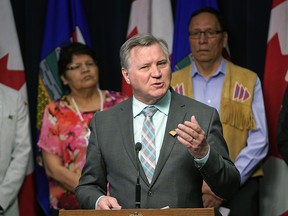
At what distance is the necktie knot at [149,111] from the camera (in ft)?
11.2

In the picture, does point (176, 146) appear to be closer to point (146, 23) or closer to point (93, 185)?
point (93, 185)

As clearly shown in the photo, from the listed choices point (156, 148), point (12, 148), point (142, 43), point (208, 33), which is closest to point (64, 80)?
point (12, 148)

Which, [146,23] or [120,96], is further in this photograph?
[146,23]

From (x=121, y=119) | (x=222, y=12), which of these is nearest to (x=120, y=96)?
Result: (x=222, y=12)

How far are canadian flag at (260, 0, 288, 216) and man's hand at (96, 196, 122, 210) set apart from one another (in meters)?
2.28

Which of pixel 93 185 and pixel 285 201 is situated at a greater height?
pixel 93 185

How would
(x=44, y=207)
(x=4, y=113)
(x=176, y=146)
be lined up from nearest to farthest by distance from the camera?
1. (x=176, y=146)
2. (x=4, y=113)
3. (x=44, y=207)

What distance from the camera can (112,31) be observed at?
5.94 meters

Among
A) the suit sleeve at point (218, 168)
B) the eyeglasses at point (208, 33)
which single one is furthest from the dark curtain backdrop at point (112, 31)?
the suit sleeve at point (218, 168)

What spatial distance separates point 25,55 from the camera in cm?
583

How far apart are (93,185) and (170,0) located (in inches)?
106

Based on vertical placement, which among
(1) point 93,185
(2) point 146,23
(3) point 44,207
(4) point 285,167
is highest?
(2) point 146,23

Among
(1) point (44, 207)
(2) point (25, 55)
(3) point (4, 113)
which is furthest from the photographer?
(2) point (25, 55)

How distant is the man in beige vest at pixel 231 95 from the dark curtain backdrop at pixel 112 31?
52 cm
